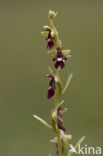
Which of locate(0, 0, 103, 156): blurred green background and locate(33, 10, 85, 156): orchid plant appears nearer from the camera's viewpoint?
locate(33, 10, 85, 156): orchid plant

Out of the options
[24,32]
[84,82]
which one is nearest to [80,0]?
[24,32]

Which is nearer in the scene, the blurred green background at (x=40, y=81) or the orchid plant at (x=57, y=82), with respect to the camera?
the orchid plant at (x=57, y=82)

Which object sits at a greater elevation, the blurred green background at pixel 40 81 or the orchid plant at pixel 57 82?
the blurred green background at pixel 40 81

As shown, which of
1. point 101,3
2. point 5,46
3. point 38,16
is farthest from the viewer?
point 101,3

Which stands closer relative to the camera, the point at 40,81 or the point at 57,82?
the point at 57,82

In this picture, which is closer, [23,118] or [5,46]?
[23,118]

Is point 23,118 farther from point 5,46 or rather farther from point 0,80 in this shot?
point 5,46

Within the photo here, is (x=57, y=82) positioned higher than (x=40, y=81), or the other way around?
(x=40, y=81)

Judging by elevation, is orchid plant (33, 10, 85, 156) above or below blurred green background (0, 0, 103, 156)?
below
